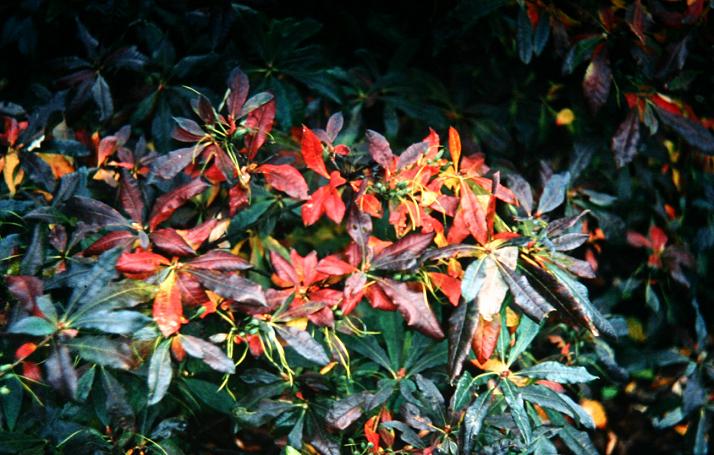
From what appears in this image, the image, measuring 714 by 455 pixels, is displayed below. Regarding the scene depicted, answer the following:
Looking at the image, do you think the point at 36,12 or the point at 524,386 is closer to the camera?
the point at 524,386

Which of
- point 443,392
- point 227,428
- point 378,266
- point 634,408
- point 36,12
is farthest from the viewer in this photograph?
point 634,408

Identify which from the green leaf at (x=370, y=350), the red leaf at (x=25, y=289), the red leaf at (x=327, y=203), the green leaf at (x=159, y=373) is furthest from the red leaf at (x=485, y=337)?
the red leaf at (x=25, y=289)

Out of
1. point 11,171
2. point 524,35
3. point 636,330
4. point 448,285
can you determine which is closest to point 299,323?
point 448,285

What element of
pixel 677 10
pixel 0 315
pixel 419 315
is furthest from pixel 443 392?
pixel 677 10

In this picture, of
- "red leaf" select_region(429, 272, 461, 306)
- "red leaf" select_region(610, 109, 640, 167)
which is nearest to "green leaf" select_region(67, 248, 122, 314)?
"red leaf" select_region(429, 272, 461, 306)

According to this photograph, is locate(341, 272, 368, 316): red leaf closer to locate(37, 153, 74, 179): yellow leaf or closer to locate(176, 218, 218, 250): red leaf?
locate(176, 218, 218, 250): red leaf

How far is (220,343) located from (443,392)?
0.54 metres

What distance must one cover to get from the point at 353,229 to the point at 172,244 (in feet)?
1.04

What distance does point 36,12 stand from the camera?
174 cm

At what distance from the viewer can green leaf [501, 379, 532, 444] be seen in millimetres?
1118

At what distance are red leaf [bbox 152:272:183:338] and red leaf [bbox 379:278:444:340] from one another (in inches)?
14.2

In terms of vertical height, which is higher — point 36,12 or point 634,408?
point 36,12

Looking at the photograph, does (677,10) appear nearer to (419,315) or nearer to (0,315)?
(419,315)

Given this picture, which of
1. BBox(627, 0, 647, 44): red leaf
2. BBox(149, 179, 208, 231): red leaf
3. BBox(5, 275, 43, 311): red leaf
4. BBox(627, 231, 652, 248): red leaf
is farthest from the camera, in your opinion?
BBox(627, 231, 652, 248): red leaf
